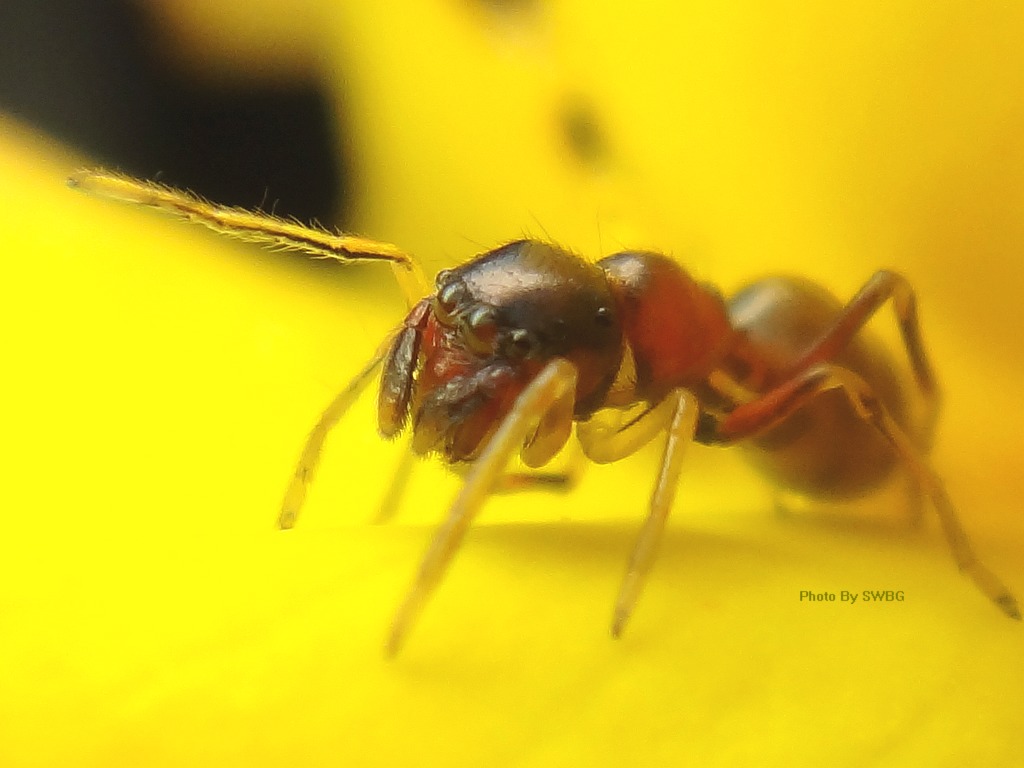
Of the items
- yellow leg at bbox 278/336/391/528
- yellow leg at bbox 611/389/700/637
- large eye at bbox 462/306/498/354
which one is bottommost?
yellow leg at bbox 278/336/391/528

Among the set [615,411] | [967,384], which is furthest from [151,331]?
[967,384]

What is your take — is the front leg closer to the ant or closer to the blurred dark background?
the ant

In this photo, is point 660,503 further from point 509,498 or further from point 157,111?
point 157,111

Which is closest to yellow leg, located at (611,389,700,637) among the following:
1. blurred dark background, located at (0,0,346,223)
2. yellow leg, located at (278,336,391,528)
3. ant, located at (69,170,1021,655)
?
ant, located at (69,170,1021,655)

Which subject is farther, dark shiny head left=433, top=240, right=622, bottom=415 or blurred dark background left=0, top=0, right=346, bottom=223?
blurred dark background left=0, top=0, right=346, bottom=223

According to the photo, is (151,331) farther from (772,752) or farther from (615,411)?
(772,752)

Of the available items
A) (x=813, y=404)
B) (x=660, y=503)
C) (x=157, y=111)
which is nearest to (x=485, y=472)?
(x=660, y=503)
